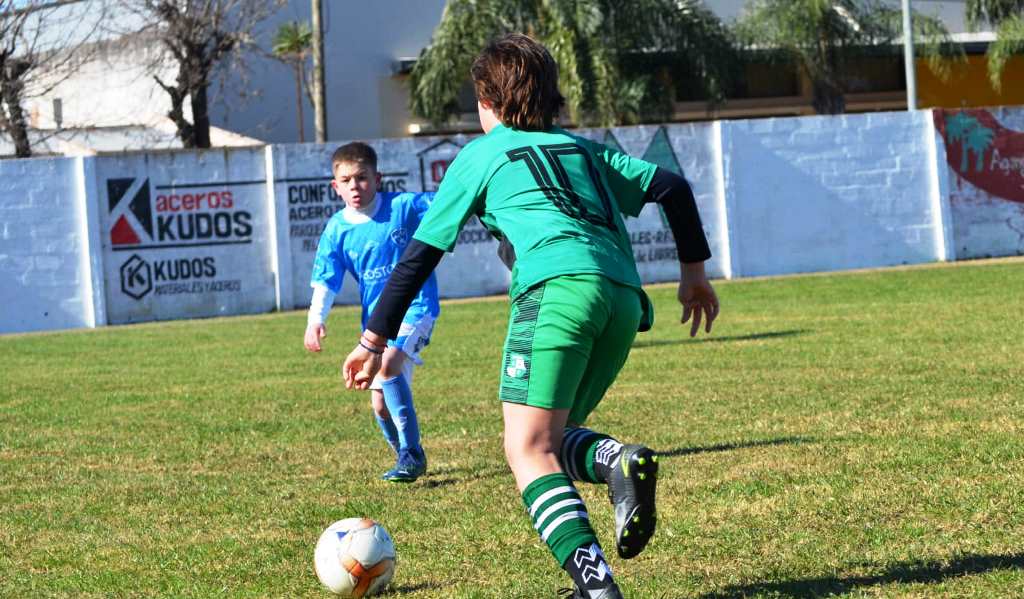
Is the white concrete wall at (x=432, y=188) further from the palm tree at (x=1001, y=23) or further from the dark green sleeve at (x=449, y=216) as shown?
the dark green sleeve at (x=449, y=216)

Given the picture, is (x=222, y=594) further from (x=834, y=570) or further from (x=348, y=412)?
(x=348, y=412)

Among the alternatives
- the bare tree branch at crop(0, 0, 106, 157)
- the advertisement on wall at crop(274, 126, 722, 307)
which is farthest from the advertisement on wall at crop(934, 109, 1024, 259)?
the bare tree branch at crop(0, 0, 106, 157)

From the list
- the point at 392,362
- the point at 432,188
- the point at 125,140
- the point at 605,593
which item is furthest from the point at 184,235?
the point at 605,593

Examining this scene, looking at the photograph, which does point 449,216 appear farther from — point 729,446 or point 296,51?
point 296,51

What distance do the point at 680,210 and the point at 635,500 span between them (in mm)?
905

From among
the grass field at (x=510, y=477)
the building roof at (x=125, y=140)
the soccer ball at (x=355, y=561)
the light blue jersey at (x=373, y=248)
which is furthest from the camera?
the building roof at (x=125, y=140)

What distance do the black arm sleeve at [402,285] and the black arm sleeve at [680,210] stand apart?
2.14 feet

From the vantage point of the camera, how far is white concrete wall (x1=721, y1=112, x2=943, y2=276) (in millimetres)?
22344

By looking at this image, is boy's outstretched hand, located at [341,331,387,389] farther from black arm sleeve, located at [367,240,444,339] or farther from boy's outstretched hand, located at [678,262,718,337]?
boy's outstretched hand, located at [678,262,718,337]

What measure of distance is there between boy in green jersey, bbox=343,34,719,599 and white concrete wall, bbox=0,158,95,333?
56.9ft

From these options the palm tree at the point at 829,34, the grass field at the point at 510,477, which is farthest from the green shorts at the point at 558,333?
the palm tree at the point at 829,34

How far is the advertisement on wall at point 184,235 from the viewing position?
67.9ft

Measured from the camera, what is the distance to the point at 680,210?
4246 mm

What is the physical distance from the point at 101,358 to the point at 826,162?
12000mm
